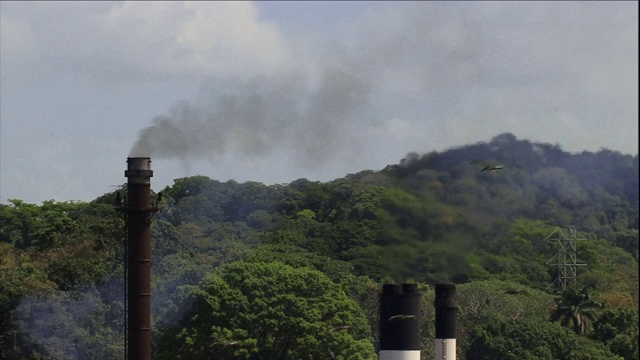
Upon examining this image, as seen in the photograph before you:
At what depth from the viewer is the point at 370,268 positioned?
113 m

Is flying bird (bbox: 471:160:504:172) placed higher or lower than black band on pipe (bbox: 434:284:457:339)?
higher

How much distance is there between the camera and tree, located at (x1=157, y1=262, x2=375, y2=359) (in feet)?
317

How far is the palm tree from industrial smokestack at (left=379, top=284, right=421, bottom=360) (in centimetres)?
3312

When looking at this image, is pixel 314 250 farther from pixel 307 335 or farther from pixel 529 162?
pixel 529 162

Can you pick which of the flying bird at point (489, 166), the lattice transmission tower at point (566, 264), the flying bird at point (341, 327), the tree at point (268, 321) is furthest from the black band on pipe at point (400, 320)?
the lattice transmission tower at point (566, 264)

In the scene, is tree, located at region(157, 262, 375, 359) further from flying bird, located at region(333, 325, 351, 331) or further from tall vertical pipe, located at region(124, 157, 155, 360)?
tall vertical pipe, located at region(124, 157, 155, 360)

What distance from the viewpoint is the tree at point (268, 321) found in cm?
9650

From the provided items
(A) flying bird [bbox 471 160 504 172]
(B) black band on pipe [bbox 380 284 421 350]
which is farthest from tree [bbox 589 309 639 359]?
(A) flying bird [bbox 471 160 504 172]

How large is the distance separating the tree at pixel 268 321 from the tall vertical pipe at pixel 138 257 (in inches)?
941

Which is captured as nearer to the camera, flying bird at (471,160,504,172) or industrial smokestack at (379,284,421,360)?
flying bird at (471,160,504,172)

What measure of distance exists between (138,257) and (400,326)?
15.8 meters

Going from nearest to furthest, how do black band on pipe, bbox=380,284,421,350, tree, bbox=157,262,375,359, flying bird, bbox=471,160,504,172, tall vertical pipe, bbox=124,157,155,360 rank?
1. flying bird, bbox=471,160,504,172
2. tall vertical pipe, bbox=124,157,155,360
3. black band on pipe, bbox=380,284,421,350
4. tree, bbox=157,262,375,359

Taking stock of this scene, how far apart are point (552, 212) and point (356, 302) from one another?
39647 millimetres

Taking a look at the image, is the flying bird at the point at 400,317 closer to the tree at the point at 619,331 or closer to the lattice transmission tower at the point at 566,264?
the lattice transmission tower at the point at 566,264
